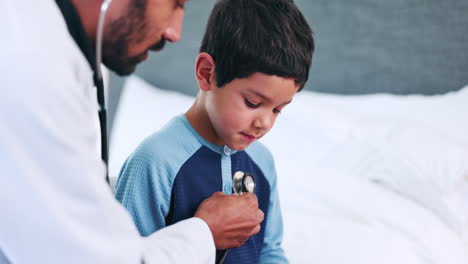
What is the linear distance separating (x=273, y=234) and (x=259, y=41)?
426mm

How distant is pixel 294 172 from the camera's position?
151cm

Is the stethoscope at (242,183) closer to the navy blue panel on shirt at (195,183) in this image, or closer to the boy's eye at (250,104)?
the navy blue panel on shirt at (195,183)

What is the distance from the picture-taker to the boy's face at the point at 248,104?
0.82 m

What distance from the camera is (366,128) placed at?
174 centimetres

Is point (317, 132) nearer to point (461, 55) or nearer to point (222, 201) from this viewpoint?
point (461, 55)

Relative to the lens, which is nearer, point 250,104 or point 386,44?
point 250,104

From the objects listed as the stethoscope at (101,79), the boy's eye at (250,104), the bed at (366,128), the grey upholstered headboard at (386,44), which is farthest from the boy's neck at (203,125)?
the grey upholstered headboard at (386,44)

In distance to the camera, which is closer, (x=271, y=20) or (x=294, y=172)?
(x=271, y=20)

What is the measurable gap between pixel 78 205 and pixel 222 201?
306 millimetres

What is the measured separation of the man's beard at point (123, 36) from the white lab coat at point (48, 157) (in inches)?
3.0

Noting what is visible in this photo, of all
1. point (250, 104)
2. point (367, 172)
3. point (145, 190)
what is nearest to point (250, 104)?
point (250, 104)

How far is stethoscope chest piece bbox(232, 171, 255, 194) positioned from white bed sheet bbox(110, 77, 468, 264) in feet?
1.08

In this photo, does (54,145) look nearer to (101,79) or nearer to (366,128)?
(101,79)

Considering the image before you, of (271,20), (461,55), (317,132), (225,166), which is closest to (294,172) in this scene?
(317,132)
